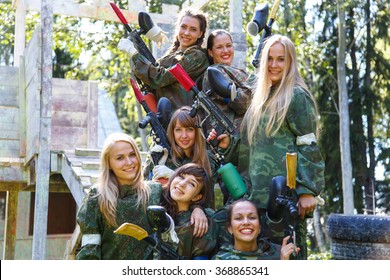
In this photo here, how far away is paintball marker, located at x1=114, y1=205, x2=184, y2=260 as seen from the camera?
12.0 ft

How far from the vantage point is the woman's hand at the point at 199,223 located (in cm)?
416

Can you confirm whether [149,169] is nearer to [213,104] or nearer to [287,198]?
[213,104]

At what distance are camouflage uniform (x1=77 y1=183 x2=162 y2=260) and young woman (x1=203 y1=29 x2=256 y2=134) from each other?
101 centimetres

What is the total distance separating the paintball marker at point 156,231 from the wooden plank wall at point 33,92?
4.29 meters

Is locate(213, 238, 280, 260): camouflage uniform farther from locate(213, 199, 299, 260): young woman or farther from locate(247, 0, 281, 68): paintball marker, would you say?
locate(247, 0, 281, 68): paintball marker

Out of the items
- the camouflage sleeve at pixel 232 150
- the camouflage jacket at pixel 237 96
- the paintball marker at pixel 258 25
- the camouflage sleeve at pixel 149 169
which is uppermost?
the paintball marker at pixel 258 25

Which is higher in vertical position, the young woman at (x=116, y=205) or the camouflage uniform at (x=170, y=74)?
the camouflage uniform at (x=170, y=74)

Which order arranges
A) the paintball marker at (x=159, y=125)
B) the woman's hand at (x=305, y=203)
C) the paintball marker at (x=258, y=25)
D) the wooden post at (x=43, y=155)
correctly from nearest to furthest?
the woman's hand at (x=305, y=203)
the paintball marker at (x=159, y=125)
the paintball marker at (x=258, y=25)
the wooden post at (x=43, y=155)

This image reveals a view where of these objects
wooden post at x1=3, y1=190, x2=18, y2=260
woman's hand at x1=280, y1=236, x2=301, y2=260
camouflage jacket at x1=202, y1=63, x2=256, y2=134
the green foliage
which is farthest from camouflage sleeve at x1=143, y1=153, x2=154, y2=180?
the green foliage

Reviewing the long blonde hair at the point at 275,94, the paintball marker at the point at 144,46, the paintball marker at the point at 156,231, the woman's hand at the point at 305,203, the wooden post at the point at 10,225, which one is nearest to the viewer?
the paintball marker at the point at 156,231

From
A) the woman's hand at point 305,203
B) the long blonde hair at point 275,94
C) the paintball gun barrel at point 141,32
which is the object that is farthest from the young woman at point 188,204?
the paintball gun barrel at point 141,32

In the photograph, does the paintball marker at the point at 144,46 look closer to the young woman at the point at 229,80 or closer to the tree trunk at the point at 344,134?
the young woman at the point at 229,80

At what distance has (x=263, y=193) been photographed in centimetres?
429
